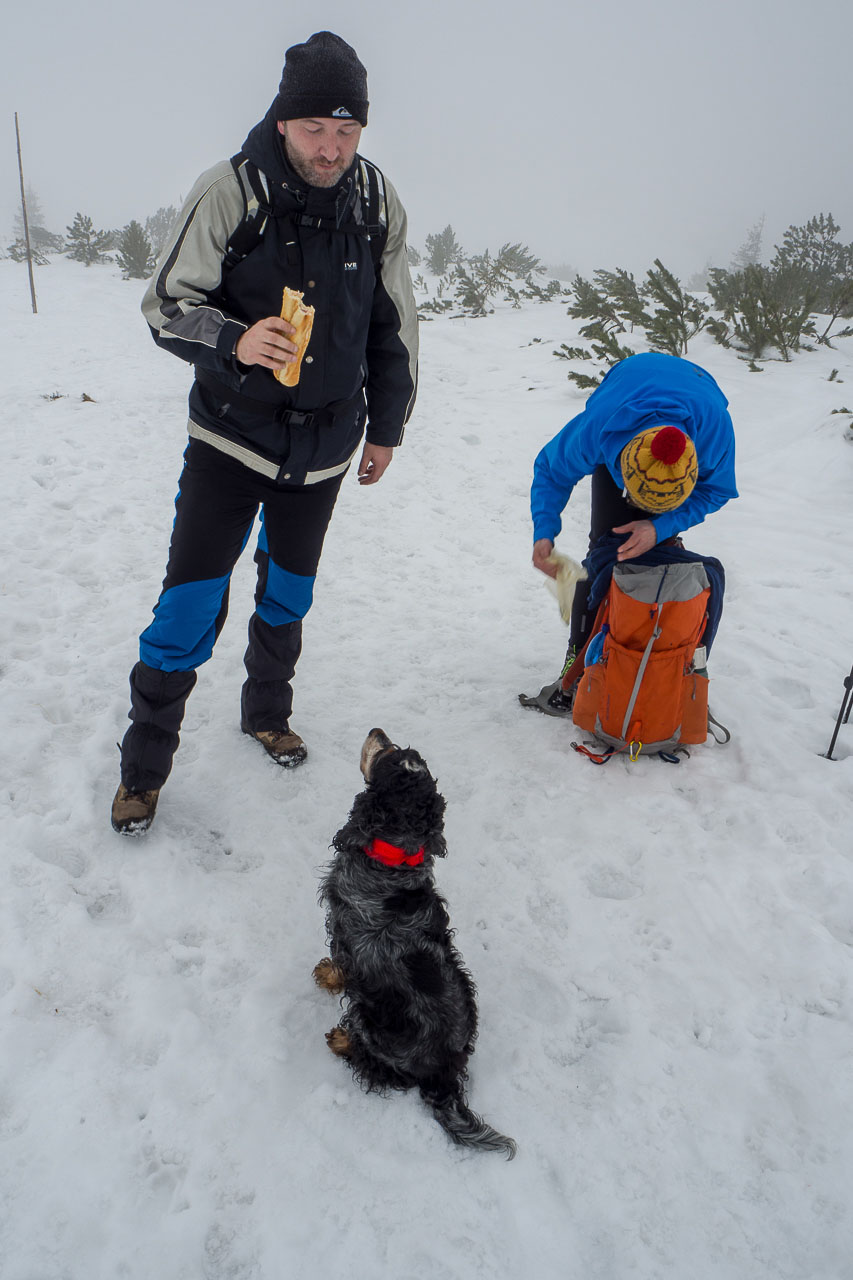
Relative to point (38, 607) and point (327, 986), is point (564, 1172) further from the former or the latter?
point (38, 607)

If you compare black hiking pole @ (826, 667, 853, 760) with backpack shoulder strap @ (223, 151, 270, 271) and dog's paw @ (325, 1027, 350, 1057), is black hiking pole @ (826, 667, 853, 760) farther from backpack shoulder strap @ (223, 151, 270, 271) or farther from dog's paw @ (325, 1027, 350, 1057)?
backpack shoulder strap @ (223, 151, 270, 271)

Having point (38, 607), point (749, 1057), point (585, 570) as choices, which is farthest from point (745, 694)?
point (38, 607)

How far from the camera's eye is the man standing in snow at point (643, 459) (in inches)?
117

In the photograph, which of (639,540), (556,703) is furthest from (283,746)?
(639,540)

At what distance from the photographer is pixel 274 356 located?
7.03ft

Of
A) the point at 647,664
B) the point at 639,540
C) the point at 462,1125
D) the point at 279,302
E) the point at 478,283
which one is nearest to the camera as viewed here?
the point at 462,1125

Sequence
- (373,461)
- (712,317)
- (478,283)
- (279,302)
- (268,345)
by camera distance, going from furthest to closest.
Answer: (478,283), (712,317), (373,461), (279,302), (268,345)

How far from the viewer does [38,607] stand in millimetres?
4199

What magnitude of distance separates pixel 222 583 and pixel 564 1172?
2396 mm

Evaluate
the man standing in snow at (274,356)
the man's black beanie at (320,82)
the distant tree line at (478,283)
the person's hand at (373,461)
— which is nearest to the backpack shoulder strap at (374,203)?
the man standing in snow at (274,356)

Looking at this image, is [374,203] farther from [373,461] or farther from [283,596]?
[283,596]

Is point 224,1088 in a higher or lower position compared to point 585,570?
lower

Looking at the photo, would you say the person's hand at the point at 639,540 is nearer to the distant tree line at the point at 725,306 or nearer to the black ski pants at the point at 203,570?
the black ski pants at the point at 203,570

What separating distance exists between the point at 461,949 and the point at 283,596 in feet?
5.76
